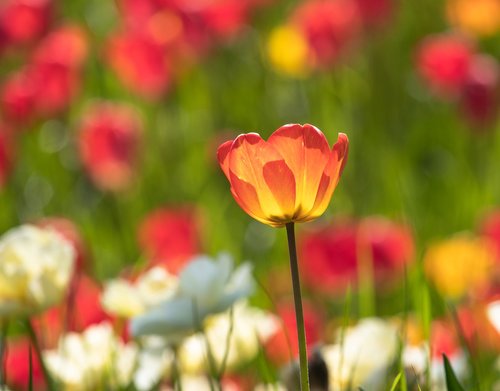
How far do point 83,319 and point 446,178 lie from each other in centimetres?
134

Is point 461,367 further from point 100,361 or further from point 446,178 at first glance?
point 446,178

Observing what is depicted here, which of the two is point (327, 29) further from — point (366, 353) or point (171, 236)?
point (366, 353)

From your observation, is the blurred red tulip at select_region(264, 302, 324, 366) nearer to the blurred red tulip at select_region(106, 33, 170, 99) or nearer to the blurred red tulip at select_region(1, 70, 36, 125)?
the blurred red tulip at select_region(1, 70, 36, 125)

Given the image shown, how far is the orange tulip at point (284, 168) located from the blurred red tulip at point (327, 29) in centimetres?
190

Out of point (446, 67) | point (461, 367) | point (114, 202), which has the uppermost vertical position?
point (446, 67)

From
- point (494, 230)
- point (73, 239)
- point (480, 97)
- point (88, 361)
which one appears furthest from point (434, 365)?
point (480, 97)

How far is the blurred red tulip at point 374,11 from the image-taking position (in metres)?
2.82

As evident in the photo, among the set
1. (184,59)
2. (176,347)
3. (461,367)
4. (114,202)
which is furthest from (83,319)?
(184,59)

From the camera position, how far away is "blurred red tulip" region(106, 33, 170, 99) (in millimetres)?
2648

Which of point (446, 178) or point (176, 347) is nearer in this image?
point (176, 347)

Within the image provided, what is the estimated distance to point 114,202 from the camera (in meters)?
2.62

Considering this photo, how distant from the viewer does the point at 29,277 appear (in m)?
1.05

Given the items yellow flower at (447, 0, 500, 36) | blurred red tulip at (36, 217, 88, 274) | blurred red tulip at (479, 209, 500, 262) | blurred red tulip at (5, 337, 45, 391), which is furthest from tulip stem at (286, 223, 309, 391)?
yellow flower at (447, 0, 500, 36)

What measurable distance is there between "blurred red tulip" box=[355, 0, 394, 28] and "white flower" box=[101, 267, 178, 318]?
1839 mm
